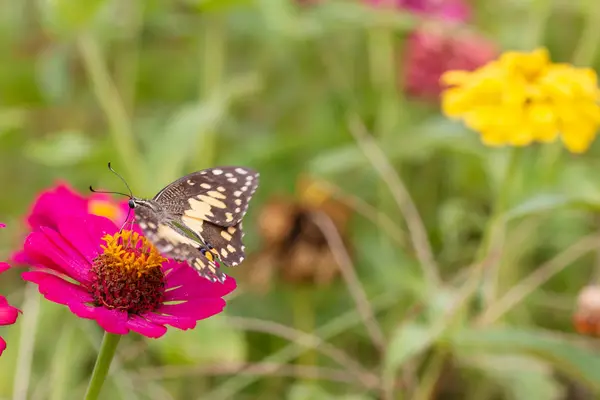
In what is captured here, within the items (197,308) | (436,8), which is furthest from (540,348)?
(436,8)

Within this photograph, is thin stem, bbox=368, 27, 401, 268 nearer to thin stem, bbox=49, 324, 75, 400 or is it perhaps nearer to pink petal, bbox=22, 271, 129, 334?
thin stem, bbox=49, 324, 75, 400

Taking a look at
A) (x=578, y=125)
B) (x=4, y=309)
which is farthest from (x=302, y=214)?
(x=4, y=309)

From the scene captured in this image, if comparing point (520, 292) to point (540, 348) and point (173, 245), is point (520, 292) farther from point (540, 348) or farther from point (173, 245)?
point (173, 245)

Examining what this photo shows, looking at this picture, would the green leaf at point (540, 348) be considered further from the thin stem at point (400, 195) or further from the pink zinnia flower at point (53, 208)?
the pink zinnia flower at point (53, 208)

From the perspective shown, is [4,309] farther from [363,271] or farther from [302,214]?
[363,271]

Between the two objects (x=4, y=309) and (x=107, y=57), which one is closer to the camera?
(x=4, y=309)

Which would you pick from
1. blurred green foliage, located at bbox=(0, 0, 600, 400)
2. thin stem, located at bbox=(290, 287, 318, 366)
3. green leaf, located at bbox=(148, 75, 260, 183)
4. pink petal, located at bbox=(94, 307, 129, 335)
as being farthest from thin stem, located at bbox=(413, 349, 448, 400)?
pink petal, located at bbox=(94, 307, 129, 335)

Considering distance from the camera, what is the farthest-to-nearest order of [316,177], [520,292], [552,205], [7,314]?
1. [316,177]
2. [520,292]
3. [552,205]
4. [7,314]
